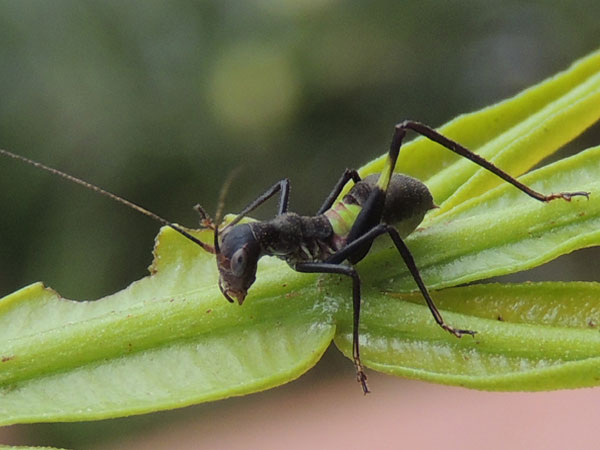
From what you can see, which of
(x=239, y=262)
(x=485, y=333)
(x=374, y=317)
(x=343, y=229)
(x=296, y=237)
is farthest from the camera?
(x=343, y=229)

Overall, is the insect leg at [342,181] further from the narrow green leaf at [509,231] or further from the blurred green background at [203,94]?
the blurred green background at [203,94]

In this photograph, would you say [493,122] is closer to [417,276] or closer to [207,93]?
[417,276]

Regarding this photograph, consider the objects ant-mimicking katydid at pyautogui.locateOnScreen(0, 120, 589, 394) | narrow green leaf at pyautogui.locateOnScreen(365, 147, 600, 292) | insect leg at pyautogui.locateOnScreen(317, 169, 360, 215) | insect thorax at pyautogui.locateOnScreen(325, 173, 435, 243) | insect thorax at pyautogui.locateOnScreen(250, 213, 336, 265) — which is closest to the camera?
narrow green leaf at pyautogui.locateOnScreen(365, 147, 600, 292)

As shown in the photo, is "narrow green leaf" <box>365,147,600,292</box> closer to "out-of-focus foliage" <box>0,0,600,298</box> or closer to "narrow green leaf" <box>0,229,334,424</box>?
"narrow green leaf" <box>0,229,334,424</box>

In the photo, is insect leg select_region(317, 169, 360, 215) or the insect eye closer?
the insect eye

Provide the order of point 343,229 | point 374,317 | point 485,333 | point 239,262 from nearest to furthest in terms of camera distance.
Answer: point 485,333 < point 374,317 < point 239,262 < point 343,229

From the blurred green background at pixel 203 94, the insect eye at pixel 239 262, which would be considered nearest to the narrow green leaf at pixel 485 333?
the insect eye at pixel 239 262

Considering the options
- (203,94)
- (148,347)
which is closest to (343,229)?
(148,347)

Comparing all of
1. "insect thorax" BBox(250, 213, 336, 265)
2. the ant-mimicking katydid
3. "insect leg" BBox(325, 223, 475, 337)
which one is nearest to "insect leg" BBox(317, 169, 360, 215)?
the ant-mimicking katydid

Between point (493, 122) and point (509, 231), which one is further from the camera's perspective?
point (493, 122)
